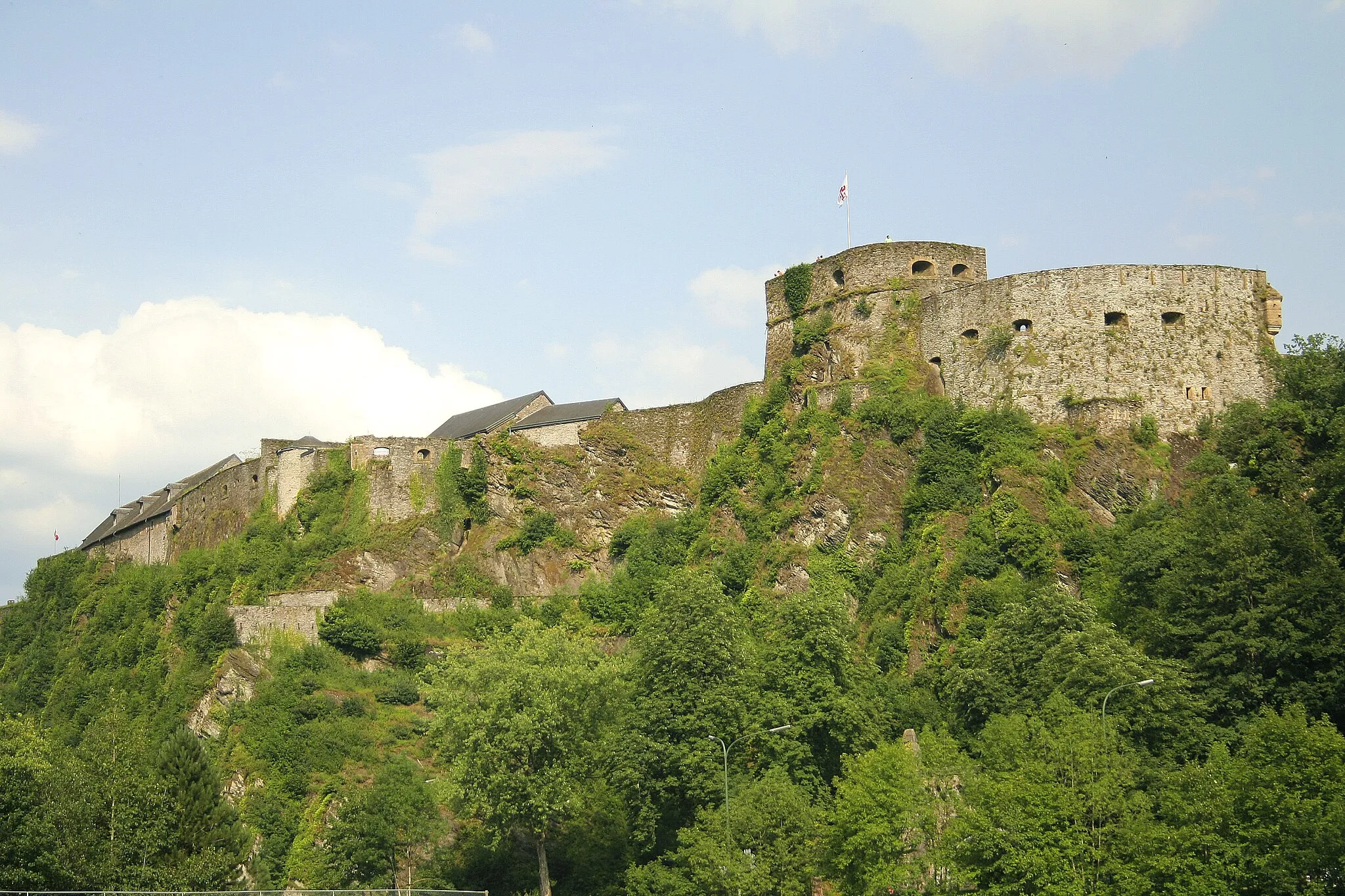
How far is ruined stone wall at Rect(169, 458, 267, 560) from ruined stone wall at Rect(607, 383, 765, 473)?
62.4 feet

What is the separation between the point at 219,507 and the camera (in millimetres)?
98375

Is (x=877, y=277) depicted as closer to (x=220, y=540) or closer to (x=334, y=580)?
(x=334, y=580)

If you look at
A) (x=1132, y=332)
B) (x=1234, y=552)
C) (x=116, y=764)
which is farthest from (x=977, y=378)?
(x=116, y=764)

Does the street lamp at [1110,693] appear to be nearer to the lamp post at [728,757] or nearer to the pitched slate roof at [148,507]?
the lamp post at [728,757]

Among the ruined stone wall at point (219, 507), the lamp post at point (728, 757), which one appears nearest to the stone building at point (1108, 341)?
the lamp post at point (728, 757)

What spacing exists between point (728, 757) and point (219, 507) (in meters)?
44.2

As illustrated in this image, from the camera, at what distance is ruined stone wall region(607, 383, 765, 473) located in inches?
3568

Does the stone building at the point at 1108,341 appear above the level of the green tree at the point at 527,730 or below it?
above

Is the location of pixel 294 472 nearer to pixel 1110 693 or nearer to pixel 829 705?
pixel 829 705

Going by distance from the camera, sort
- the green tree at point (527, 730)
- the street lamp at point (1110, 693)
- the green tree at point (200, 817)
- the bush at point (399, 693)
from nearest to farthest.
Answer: the street lamp at point (1110, 693) → the green tree at point (200, 817) → the green tree at point (527, 730) → the bush at point (399, 693)

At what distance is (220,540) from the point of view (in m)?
96.5

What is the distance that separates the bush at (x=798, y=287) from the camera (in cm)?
8906

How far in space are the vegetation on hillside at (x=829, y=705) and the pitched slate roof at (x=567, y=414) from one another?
9.53 meters

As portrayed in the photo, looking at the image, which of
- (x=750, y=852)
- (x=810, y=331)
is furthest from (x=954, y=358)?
(x=750, y=852)
